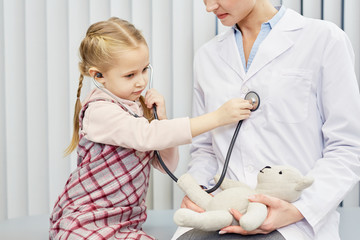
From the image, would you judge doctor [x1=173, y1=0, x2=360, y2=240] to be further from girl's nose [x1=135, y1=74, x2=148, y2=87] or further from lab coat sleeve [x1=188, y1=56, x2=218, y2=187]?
girl's nose [x1=135, y1=74, x2=148, y2=87]

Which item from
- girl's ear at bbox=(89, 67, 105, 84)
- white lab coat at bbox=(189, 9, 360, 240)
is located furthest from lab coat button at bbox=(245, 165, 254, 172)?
girl's ear at bbox=(89, 67, 105, 84)

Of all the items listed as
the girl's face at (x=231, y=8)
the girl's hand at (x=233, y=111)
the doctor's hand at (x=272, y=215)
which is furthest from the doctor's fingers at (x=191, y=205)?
the girl's face at (x=231, y=8)

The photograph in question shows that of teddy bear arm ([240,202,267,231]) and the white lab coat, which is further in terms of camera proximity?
the white lab coat

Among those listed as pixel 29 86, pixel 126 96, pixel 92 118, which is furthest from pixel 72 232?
pixel 29 86

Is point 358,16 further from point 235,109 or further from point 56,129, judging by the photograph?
point 56,129

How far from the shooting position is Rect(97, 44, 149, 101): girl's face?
1378mm

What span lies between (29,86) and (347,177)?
1.34 metres

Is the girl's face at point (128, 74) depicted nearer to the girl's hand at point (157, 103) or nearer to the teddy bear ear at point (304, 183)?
the girl's hand at point (157, 103)

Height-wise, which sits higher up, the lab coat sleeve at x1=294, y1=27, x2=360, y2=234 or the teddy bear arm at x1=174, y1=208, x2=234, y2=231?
the lab coat sleeve at x1=294, y1=27, x2=360, y2=234

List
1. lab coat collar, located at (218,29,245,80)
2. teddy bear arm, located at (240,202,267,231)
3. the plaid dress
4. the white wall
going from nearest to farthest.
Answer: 1. teddy bear arm, located at (240,202,267,231)
2. the plaid dress
3. lab coat collar, located at (218,29,245,80)
4. the white wall

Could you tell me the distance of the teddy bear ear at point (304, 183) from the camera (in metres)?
1.12

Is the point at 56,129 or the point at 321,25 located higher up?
the point at 321,25

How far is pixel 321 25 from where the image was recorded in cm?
141

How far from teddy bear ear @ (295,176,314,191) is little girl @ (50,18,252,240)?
0.29 m
